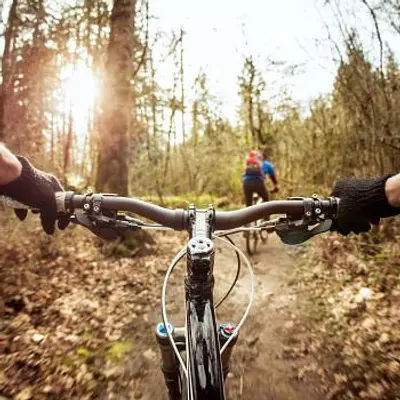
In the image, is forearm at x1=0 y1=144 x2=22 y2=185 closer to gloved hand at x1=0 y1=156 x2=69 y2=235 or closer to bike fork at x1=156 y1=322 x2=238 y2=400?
gloved hand at x1=0 y1=156 x2=69 y2=235

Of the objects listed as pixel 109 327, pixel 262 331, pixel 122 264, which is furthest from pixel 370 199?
pixel 122 264

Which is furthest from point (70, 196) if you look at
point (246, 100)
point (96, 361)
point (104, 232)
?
point (246, 100)

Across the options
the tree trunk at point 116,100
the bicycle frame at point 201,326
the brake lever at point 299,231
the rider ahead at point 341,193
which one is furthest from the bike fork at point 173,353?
the tree trunk at point 116,100

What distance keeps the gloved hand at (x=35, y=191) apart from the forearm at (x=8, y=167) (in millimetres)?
33

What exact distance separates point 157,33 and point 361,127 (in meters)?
7.61

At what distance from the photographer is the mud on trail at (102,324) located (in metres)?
3.07

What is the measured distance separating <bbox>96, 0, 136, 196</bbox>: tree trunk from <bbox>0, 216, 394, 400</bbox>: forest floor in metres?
1.28

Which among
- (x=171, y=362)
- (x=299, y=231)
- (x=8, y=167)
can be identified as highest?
(x=8, y=167)

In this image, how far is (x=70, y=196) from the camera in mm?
1654

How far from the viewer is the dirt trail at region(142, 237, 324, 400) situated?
10.3 ft

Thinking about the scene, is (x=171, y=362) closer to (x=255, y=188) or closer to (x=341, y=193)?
(x=341, y=193)

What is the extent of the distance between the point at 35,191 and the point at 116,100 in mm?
5623

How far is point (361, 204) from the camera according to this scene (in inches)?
60.3

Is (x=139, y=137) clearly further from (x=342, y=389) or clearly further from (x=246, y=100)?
(x=342, y=389)
